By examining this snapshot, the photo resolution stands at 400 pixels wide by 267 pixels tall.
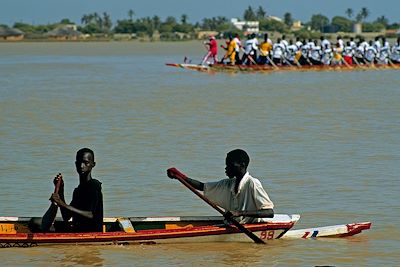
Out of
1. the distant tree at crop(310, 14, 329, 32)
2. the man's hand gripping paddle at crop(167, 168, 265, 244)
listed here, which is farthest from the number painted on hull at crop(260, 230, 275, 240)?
the distant tree at crop(310, 14, 329, 32)

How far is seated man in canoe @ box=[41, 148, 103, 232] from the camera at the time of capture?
889 centimetres

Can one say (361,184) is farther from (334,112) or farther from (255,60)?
(255,60)

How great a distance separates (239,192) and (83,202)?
1.25m

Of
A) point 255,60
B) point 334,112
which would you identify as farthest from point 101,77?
point 334,112

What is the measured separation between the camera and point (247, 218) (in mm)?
9398

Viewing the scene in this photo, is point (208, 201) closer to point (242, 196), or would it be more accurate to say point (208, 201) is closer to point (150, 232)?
point (242, 196)

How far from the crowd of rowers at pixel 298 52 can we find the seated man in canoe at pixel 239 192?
80.8ft

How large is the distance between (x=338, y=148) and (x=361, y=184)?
3101 mm

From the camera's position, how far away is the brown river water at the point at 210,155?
31.1 feet

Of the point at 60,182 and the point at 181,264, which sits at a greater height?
the point at 60,182

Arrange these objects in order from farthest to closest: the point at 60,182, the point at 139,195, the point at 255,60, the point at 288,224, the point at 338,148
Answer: the point at 255,60
the point at 338,148
the point at 139,195
the point at 288,224
the point at 60,182

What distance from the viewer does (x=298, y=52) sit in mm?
36156

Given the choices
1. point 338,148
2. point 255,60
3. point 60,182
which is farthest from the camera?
point 255,60

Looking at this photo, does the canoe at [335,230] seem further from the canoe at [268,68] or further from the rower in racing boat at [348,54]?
the rower in racing boat at [348,54]
